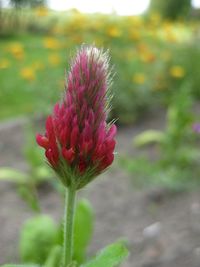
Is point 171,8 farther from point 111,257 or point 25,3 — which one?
point 111,257

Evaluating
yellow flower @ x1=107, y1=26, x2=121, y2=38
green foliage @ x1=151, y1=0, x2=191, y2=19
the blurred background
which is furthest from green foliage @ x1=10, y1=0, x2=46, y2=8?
green foliage @ x1=151, y1=0, x2=191, y2=19

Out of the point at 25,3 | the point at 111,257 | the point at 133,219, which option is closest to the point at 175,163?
the point at 133,219

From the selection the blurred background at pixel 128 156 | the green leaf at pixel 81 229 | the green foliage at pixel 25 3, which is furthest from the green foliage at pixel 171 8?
the green leaf at pixel 81 229

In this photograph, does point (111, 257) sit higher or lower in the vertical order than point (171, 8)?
lower

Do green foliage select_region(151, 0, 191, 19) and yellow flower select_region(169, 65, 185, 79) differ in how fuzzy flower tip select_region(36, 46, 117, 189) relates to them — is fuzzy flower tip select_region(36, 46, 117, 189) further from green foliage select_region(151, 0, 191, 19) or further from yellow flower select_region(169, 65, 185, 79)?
green foliage select_region(151, 0, 191, 19)

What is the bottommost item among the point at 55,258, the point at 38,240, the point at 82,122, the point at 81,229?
the point at 82,122

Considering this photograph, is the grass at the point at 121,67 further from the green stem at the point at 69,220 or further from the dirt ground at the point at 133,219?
the green stem at the point at 69,220

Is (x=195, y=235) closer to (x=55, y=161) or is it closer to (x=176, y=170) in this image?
(x=176, y=170)

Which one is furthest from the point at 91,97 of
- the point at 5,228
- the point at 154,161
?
the point at 154,161
